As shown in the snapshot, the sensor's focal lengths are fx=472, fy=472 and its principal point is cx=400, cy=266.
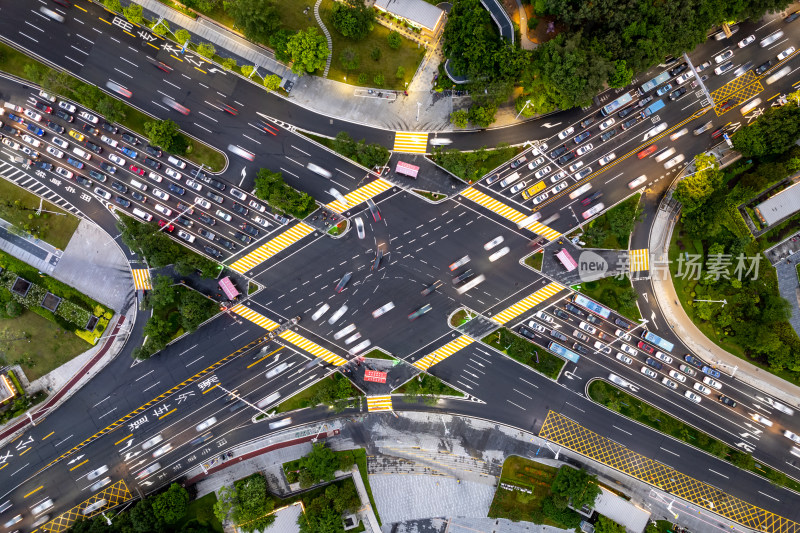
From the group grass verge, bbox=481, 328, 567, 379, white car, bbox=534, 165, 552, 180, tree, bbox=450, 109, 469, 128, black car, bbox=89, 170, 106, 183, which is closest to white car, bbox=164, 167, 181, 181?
black car, bbox=89, 170, 106, 183

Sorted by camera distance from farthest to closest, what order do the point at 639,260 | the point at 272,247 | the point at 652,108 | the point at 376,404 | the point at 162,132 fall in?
the point at 639,260
the point at 652,108
the point at 272,247
the point at 376,404
the point at 162,132

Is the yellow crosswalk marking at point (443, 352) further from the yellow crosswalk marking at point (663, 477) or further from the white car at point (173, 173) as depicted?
the white car at point (173, 173)

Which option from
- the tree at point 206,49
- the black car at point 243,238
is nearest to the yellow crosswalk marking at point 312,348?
the black car at point 243,238

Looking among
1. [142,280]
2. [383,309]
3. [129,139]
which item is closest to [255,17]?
[129,139]

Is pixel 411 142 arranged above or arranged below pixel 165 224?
above

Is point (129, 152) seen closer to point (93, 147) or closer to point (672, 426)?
point (93, 147)

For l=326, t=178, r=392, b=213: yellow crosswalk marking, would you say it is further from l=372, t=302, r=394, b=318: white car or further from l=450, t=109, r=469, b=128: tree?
l=372, t=302, r=394, b=318: white car

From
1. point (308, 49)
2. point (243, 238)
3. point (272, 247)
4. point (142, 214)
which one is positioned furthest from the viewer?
point (243, 238)

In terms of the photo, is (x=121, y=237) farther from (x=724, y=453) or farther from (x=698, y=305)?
(x=724, y=453)
